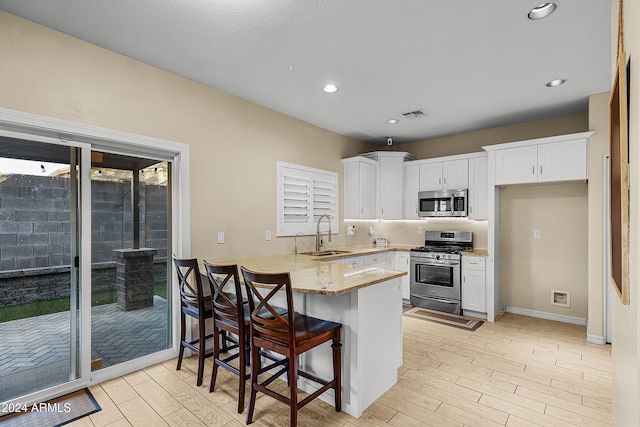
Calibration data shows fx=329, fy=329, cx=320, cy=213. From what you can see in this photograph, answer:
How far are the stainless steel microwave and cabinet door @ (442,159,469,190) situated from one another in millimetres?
89

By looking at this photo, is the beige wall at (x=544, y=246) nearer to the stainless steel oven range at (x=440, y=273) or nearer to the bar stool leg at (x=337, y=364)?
the stainless steel oven range at (x=440, y=273)

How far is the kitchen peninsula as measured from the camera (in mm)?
2299

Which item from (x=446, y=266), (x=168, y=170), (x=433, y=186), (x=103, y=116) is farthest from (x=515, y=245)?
(x=103, y=116)

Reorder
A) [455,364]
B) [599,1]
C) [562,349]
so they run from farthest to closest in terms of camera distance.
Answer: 1. [562,349]
2. [455,364]
3. [599,1]

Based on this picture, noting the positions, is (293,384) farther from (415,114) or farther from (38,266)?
(415,114)

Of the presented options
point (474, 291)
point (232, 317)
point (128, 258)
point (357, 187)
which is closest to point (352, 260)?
point (357, 187)

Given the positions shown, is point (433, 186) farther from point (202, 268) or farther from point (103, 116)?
point (103, 116)

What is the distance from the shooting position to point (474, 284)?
→ 14.9ft

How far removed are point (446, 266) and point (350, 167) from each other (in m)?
2.11

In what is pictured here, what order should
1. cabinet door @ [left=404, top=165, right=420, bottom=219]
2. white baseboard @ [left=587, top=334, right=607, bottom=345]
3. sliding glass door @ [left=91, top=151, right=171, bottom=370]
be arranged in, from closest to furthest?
1. sliding glass door @ [left=91, top=151, right=171, bottom=370]
2. white baseboard @ [left=587, top=334, right=607, bottom=345]
3. cabinet door @ [left=404, top=165, right=420, bottom=219]

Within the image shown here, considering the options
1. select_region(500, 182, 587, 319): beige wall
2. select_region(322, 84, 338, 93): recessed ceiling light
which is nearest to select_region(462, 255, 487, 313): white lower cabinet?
select_region(500, 182, 587, 319): beige wall

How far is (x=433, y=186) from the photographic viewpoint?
527 cm

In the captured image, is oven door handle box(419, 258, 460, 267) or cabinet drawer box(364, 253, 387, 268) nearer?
oven door handle box(419, 258, 460, 267)

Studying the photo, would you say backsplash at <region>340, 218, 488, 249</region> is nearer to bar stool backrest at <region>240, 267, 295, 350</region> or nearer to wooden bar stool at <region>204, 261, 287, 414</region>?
wooden bar stool at <region>204, 261, 287, 414</region>
